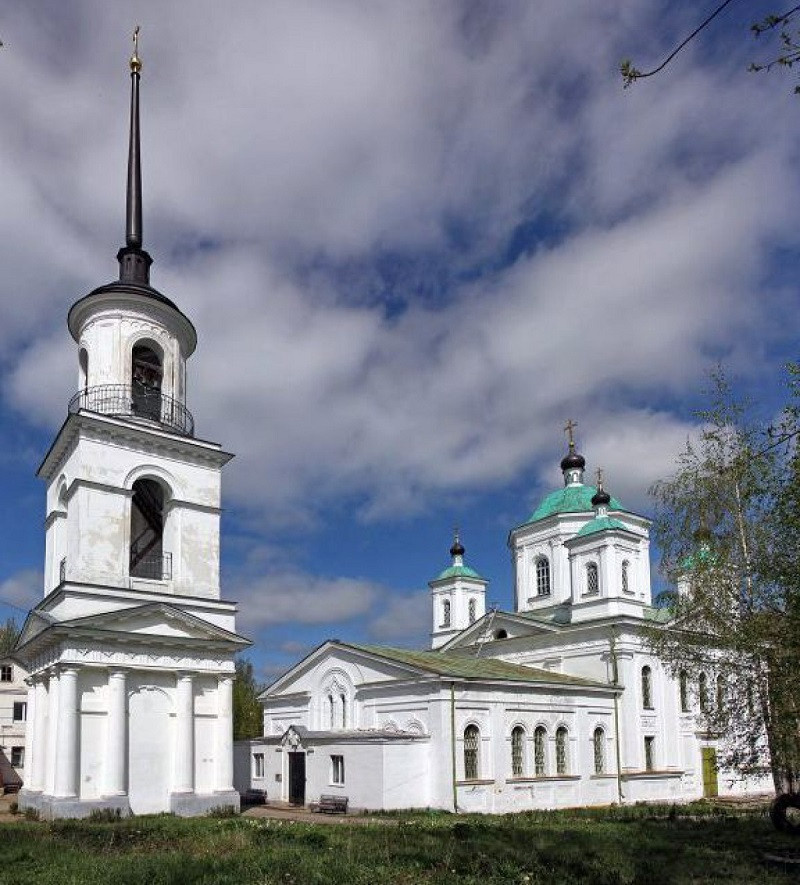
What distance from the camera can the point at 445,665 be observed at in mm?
28812

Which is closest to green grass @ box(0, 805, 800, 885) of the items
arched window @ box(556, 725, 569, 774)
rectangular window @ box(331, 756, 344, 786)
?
rectangular window @ box(331, 756, 344, 786)

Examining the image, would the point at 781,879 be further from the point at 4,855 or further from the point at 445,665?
the point at 445,665

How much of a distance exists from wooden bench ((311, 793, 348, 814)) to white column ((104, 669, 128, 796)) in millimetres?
6868

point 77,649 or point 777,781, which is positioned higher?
point 77,649

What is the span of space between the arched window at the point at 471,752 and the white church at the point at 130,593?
24.4ft

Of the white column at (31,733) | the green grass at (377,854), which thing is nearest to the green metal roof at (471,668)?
the green grass at (377,854)

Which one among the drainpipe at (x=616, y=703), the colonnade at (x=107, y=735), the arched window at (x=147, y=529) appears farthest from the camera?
the drainpipe at (x=616, y=703)

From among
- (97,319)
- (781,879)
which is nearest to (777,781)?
(781,879)

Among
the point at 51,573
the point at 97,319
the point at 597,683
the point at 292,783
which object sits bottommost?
the point at 292,783

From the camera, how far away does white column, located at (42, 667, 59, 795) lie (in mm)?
20331

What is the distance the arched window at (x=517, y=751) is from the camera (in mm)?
27969

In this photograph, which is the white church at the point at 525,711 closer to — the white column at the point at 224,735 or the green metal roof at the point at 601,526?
the green metal roof at the point at 601,526

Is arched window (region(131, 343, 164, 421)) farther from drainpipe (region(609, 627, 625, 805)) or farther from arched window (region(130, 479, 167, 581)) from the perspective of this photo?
drainpipe (region(609, 627, 625, 805))

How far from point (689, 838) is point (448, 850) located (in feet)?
22.2
